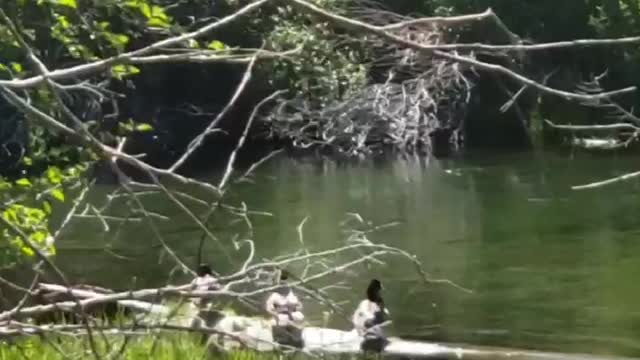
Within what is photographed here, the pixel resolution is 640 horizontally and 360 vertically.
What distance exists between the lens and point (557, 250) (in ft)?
70.0

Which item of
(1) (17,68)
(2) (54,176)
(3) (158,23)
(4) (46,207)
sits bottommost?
(4) (46,207)

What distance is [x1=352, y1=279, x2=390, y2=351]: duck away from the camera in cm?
1284

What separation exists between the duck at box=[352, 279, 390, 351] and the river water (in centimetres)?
119

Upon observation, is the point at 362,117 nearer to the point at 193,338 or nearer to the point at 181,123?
the point at 181,123

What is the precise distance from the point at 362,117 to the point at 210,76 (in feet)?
16.4

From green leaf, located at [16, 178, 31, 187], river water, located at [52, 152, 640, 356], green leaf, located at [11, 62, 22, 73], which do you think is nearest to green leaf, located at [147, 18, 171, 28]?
green leaf, located at [11, 62, 22, 73]

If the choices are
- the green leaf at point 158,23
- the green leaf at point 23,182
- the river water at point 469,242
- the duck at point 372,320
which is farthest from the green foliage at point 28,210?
the duck at point 372,320

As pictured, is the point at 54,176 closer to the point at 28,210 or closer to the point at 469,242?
the point at 28,210

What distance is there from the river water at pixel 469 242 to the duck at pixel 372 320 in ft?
3.91

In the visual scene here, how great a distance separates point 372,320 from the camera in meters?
13.2

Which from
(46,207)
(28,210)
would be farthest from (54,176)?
(28,210)

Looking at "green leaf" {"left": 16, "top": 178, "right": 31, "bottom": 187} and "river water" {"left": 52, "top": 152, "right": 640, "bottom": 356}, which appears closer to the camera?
"green leaf" {"left": 16, "top": 178, "right": 31, "bottom": 187}

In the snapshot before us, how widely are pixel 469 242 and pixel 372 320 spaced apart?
9393mm

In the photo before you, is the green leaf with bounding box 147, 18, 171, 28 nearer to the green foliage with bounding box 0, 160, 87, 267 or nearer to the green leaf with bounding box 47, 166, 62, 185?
the green foliage with bounding box 0, 160, 87, 267
